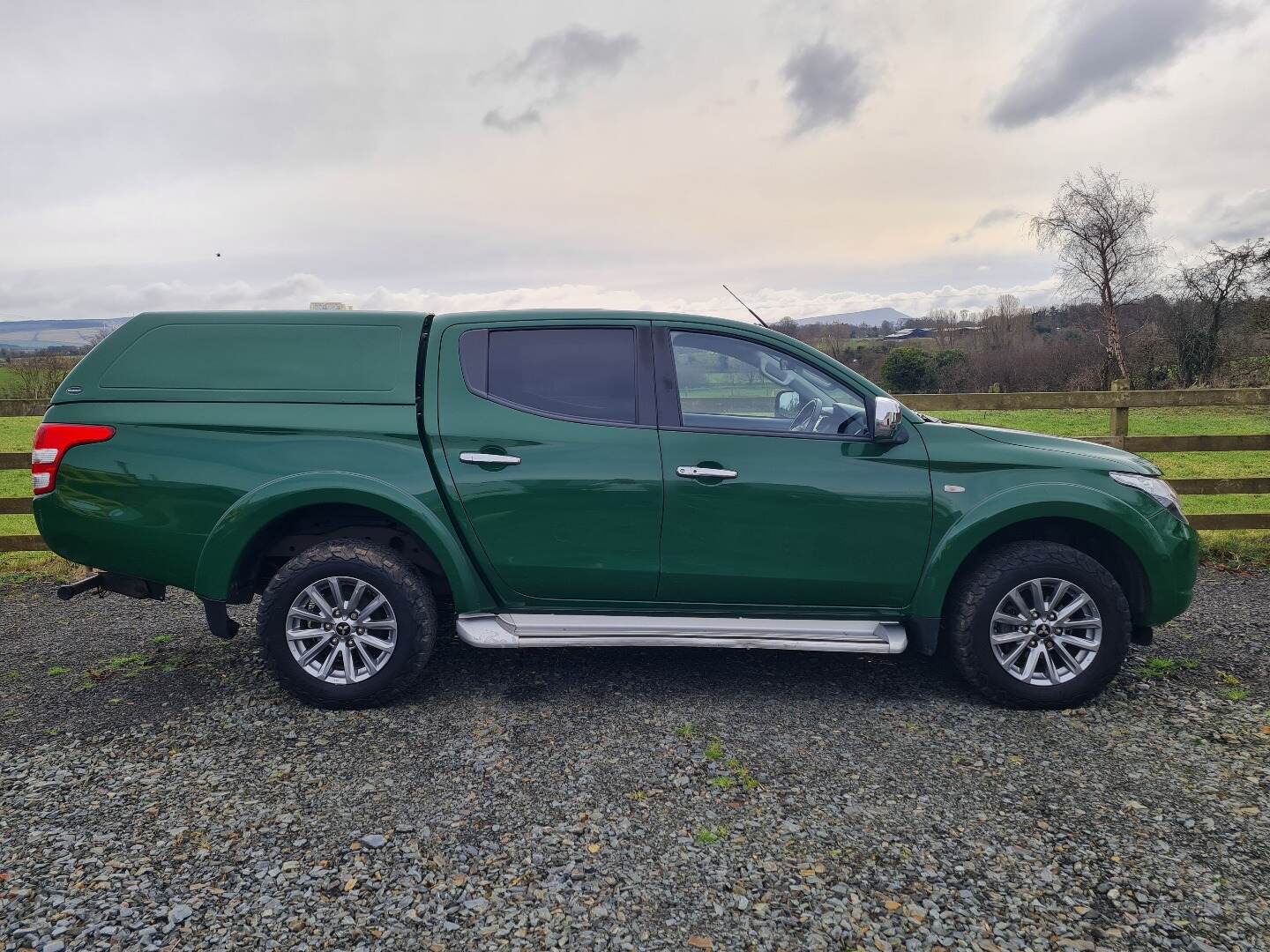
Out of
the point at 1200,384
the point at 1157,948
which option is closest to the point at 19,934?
the point at 1157,948

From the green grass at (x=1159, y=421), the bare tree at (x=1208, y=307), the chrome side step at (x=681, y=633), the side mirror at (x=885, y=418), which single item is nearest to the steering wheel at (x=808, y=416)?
the side mirror at (x=885, y=418)

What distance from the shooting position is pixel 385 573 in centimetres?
360

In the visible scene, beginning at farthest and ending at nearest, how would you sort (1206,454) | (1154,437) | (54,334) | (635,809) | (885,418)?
(1206,454), (54,334), (1154,437), (885,418), (635,809)

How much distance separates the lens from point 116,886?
246 centimetres

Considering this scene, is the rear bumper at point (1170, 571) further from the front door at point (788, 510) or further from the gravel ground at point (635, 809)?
the front door at point (788, 510)

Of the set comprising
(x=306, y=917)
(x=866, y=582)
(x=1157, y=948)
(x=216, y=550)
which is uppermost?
(x=216, y=550)

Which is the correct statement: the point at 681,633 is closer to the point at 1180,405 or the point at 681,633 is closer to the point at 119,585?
the point at 119,585

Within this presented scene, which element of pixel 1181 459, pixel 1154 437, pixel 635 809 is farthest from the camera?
pixel 1181 459

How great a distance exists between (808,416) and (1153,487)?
1642mm

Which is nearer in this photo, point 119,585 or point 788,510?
point 788,510

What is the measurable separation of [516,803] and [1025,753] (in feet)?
6.78

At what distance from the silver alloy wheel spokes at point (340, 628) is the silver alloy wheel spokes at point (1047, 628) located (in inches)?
109

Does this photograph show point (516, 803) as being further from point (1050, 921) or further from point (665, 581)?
point (1050, 921)

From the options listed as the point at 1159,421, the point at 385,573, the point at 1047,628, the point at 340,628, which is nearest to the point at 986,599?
the point at 1047,628
